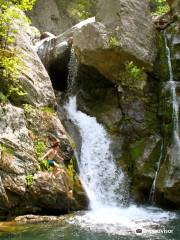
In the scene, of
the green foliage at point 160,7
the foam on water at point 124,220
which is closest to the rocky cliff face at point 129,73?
the foam on water at point 124,220

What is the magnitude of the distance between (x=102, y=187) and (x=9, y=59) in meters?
6.11

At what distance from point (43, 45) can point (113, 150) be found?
8.66 m

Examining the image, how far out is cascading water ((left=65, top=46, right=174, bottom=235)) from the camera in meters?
12.5

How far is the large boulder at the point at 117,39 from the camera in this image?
56.4ft

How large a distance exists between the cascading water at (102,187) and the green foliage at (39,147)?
7.37 ft

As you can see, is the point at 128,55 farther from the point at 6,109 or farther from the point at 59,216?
the point at 59,216

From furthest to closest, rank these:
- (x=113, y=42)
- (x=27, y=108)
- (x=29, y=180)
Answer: (x=113, y=42), (x=27, y=108), (x=29, y=180)

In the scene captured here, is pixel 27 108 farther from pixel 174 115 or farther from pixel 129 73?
pixel 174 115

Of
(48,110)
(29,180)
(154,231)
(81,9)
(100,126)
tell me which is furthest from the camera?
(81,9)

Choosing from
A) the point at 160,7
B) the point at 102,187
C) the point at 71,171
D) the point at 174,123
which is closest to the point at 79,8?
the point at 160,7

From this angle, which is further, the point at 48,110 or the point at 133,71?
the point at 133,71

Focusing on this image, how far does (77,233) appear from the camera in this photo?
36.6 feet

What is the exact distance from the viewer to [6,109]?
1390 centimetres

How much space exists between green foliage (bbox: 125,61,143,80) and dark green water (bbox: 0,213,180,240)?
7293 millimetres
